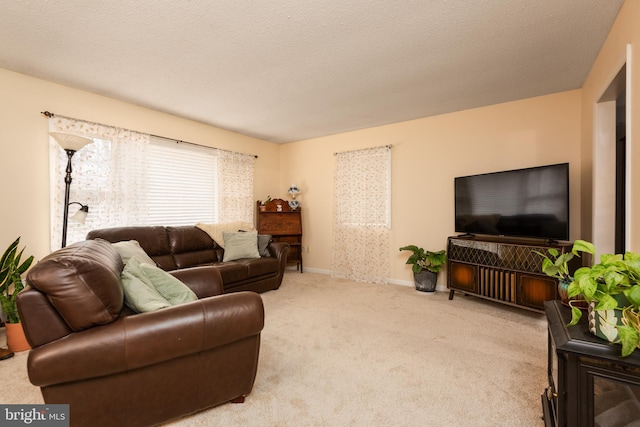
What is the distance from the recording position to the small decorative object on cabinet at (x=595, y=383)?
947 millimetres

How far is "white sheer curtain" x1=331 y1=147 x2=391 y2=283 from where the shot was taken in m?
4.54

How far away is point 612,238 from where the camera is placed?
2498 millimetres

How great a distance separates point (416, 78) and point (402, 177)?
5.67 ft

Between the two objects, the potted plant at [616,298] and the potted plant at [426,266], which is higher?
the potted plant at [616,298]

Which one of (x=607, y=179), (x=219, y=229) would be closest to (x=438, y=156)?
(x=607, y=179)

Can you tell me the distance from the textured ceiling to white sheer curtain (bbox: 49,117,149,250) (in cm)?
40

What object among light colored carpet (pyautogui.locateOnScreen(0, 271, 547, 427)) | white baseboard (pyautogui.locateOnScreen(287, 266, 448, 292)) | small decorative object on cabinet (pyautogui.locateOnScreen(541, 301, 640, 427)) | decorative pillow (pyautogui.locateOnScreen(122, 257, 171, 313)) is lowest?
light colored carpet (pyautogui.locateOnScreen(0, 271, 547, 427))

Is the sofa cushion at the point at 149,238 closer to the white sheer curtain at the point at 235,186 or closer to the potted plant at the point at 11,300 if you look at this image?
the potted plant at the point at 11,300

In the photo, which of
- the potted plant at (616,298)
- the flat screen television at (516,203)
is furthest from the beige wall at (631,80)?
the potted plant at (616,298)

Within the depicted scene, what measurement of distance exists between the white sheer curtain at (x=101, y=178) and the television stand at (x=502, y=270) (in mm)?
4087

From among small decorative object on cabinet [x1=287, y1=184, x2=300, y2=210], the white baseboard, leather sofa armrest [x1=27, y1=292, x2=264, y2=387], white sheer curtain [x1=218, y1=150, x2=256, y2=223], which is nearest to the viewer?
leather sofa armrest [x1=27, y1=292, x2=264, y2=387]

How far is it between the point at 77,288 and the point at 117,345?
0.99 feet

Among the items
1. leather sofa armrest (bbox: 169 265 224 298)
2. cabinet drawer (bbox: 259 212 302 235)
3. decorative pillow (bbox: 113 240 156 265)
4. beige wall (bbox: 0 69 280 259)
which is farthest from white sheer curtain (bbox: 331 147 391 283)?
beige wall (bbox: 0 69 280 259)

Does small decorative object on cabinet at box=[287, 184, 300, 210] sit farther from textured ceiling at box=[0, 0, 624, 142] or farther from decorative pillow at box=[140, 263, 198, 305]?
decorative pillow at box=[140, 263, 198, 305]
